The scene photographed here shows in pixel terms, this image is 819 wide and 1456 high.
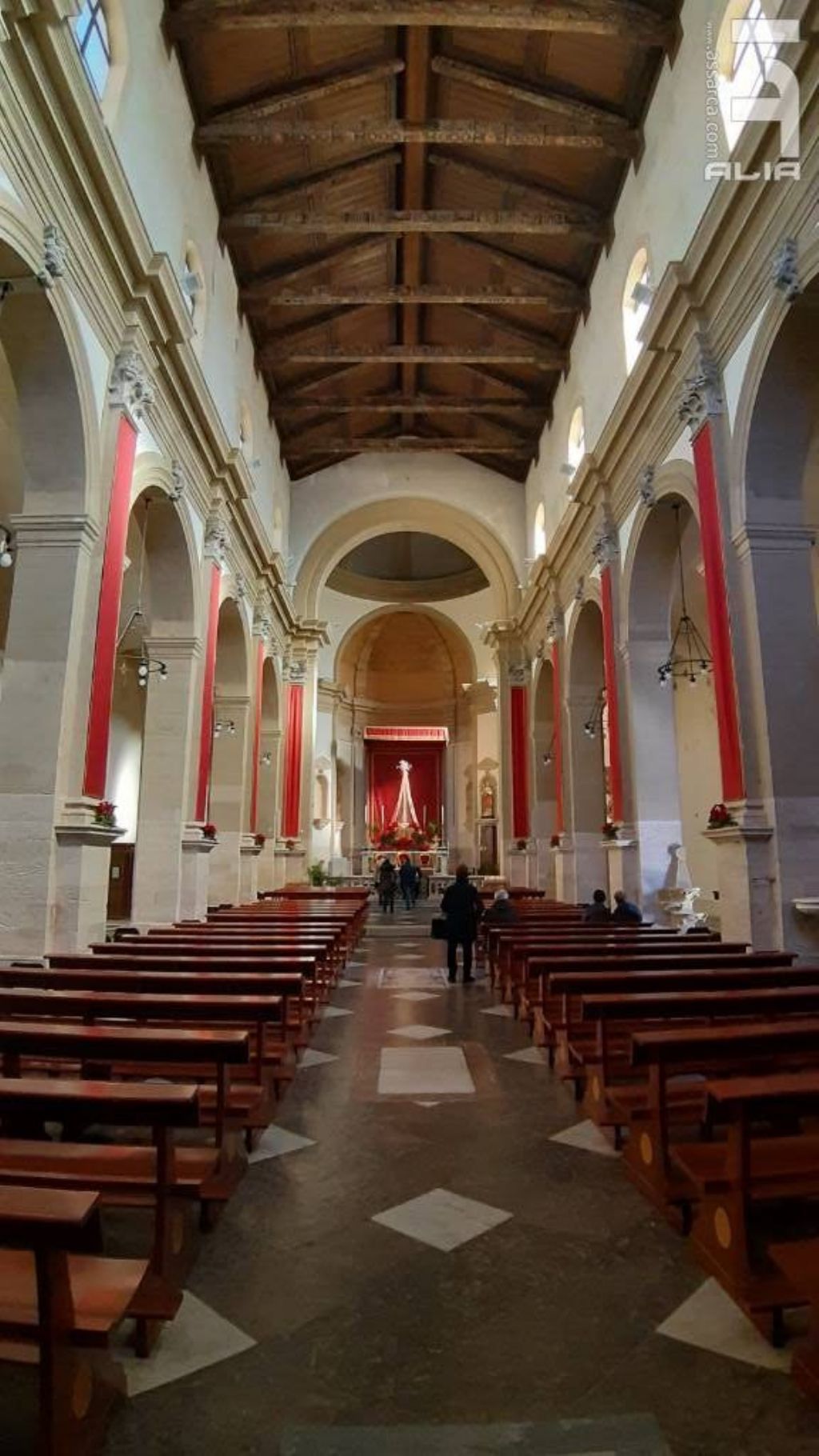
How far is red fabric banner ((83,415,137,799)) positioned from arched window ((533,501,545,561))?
33.1ft

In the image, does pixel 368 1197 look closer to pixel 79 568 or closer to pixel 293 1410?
pixel 293 1410

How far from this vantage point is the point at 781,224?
614cm

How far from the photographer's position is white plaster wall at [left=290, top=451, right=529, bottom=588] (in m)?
18.0

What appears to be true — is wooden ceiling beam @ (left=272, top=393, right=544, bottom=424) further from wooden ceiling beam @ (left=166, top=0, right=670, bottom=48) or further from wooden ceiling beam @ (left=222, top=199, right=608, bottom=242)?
wooden ceiling beam @ (left=166, top=0, right=670, bottom=48)

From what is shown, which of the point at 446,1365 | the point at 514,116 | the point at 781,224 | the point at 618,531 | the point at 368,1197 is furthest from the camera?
the point at 618,531

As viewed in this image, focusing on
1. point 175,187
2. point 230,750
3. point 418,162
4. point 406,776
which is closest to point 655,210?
point 418,162

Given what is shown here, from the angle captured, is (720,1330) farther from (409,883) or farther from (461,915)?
(409,883)

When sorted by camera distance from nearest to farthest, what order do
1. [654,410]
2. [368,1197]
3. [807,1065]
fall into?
1. [368,1197]
2. [807,1065]
3. [654,410]

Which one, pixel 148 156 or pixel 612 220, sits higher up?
pixel 612 220

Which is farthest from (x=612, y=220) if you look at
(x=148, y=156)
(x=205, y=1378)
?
(x=205, y=1378)

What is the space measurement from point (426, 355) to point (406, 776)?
14445 mm

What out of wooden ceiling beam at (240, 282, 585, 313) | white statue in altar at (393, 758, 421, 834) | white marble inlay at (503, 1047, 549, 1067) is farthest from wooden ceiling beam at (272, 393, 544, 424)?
white marble inlay at (503, 1047, 549, 1067)

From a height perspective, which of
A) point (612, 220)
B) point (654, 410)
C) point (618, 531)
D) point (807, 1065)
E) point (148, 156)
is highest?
point (612, 220)

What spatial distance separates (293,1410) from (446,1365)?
1.33ft
